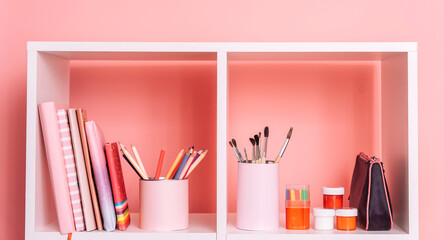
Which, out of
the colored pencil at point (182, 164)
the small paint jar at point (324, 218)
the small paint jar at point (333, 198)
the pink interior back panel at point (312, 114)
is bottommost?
the small paint jar at point (324, 218)

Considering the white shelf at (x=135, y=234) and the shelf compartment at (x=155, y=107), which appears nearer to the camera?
the white shelf at (x=135, y=234)

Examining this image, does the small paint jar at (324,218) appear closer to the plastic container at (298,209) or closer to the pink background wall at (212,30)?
the plastic container at (298,209)

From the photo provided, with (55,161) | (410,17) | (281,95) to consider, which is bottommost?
(55,161)

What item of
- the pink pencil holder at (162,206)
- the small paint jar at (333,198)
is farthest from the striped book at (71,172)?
the small paint jar at (333,198)

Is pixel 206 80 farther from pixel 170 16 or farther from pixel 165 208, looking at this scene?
pixel 165 208

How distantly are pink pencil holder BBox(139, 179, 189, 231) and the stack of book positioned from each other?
6cm

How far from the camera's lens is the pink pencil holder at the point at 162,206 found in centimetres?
106

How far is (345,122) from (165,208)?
1.77 ft

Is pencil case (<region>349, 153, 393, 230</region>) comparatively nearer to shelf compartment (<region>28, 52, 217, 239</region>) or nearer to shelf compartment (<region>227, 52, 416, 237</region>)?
shelf compartment (<region>227, 52, 416, 237</region>)

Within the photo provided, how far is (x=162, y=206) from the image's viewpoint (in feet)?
3.49

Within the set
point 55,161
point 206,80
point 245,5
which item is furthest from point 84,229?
point 245,5

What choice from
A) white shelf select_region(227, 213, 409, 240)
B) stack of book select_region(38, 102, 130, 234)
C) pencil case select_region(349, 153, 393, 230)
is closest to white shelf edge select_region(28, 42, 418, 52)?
stack of book select_region(38, 102, 130, 234)

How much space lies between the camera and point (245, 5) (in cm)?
135

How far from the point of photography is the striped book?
1.06 meters
